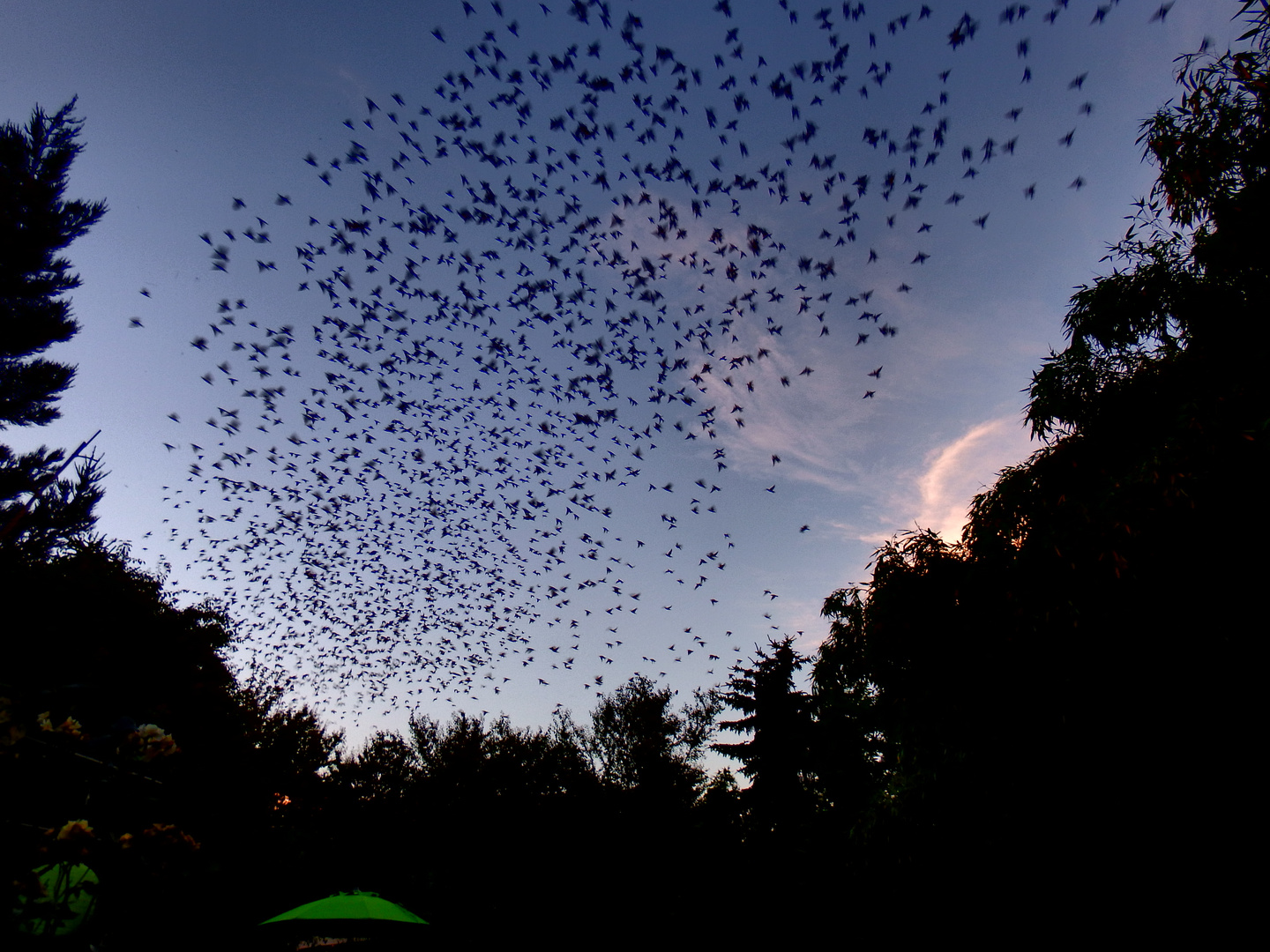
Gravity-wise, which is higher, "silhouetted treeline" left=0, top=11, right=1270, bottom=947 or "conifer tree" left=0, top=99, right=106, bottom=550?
"conifer tree" left=0, top=99, right=106, bottom=550

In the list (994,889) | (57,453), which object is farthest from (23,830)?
(57,453)

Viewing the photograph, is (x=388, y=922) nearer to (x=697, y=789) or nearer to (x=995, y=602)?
(x=995, y=602)

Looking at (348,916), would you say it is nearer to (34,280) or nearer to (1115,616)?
(1115,616)

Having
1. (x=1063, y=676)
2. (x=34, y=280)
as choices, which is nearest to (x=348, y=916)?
(x=1063, y=676)

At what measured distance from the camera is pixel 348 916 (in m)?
8.66

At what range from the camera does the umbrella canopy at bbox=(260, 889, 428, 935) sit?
880cm

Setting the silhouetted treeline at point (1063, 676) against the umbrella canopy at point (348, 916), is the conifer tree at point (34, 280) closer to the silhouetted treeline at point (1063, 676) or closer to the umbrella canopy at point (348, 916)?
the silhouetted treeline at point (1063, 676)

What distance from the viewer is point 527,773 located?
2875 cm

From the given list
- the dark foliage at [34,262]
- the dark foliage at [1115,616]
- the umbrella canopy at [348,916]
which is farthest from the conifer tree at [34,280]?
→ the dark foliage at [1115,616]

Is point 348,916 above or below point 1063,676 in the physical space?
below

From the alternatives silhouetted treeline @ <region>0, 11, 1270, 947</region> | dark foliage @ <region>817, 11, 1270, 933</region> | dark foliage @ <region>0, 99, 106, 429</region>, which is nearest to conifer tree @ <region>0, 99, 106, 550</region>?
dark foliage @ <region>0, 99, 106, 429</region>

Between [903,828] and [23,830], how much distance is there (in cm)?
1004

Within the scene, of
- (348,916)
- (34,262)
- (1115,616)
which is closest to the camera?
(1115,616)

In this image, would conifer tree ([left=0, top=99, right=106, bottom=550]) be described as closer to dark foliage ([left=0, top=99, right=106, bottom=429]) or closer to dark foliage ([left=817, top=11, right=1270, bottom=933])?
dark foliage ([left=0, top=99, right=106, bottom=429])
